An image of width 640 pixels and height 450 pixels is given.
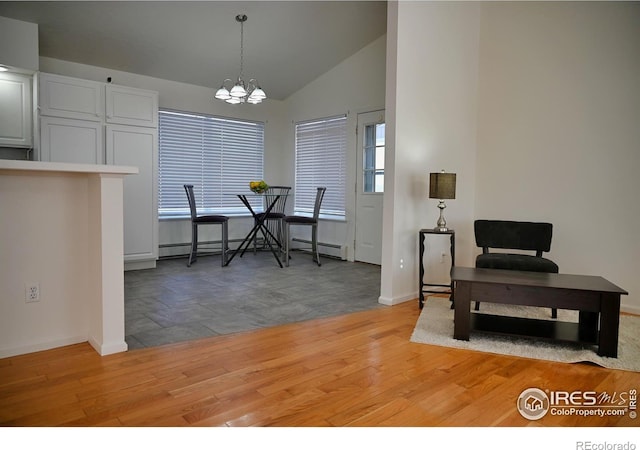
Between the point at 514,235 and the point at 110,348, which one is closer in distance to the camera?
the point at 110,348

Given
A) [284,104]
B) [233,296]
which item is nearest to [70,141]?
[233,296]

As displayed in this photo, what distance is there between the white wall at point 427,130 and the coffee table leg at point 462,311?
0.99m

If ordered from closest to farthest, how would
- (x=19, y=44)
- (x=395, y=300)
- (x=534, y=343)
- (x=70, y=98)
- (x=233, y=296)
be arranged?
(x=534, y=343) < (x=395, y=300) < (x=233, y=296) < (x=19, y=44) < (x=70, y=98)

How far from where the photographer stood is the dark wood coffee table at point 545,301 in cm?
264

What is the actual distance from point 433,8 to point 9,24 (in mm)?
4093

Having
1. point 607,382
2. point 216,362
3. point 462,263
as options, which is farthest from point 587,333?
point 216,362

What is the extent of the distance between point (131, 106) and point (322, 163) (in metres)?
2.79

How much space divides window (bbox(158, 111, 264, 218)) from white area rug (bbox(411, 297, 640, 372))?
13.5ft

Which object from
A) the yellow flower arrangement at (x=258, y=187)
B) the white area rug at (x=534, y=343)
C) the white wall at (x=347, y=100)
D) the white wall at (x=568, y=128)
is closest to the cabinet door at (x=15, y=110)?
the yellow flower arrangement at (x=258, y=187)

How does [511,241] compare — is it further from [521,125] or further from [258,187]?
[258,187]

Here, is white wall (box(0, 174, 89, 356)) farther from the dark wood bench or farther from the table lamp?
the dark wood bench

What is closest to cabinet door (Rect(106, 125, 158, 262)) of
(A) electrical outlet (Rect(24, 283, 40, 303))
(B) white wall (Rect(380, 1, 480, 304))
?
(A) electrical outlet (Rect(24, 283, 40, 303))

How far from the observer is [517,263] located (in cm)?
349

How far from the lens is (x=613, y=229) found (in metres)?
3.84
